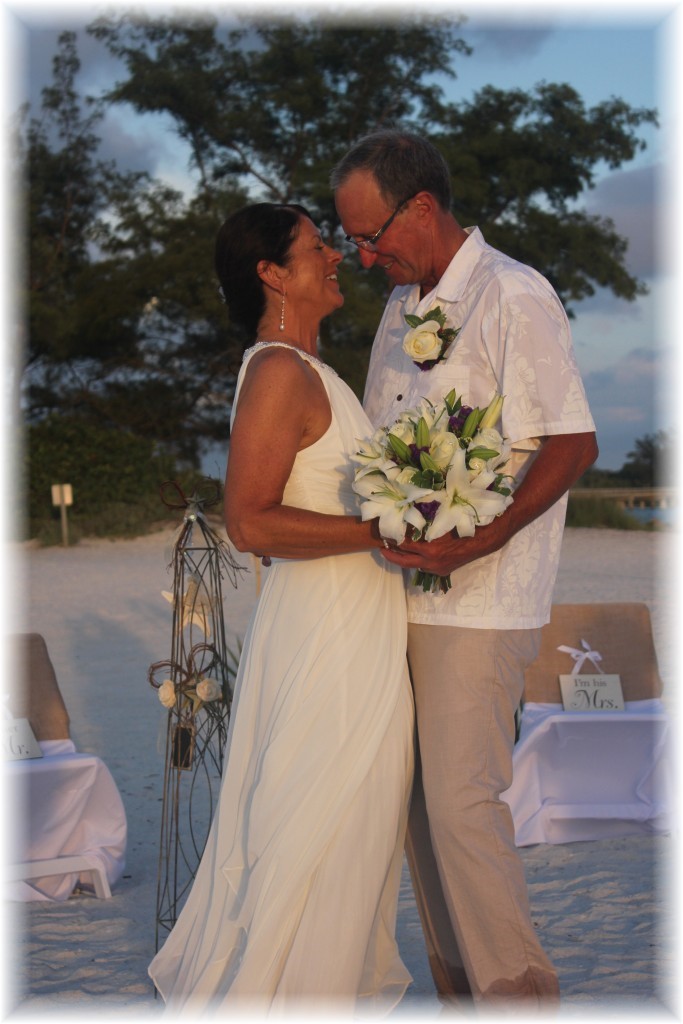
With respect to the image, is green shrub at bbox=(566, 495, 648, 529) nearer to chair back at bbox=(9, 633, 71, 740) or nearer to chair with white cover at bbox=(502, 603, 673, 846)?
chair with white cover at bbox=(502, 603, 673, 846)

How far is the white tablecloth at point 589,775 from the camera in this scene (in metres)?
6.08

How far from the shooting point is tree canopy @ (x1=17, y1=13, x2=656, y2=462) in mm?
24031

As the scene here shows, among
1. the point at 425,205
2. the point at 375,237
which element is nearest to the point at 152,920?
the point at 375,237

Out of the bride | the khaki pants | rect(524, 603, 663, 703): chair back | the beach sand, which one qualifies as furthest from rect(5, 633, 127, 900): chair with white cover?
the khaki pants

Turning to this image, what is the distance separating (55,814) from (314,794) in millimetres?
2648

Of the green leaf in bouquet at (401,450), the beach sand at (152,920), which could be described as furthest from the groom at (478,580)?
the beach sand at (152,920)

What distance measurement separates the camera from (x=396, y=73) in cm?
2462

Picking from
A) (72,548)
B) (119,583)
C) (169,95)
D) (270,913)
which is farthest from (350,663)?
(169,95)

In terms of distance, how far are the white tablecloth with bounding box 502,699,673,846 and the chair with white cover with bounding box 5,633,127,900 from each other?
2.10 metres

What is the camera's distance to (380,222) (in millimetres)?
3660

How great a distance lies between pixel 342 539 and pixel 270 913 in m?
1.07

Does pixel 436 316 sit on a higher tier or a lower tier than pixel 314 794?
higher

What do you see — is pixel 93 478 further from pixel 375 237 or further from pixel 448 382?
pixel 448 382

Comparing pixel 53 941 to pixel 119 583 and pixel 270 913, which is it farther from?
pixel 119 583
